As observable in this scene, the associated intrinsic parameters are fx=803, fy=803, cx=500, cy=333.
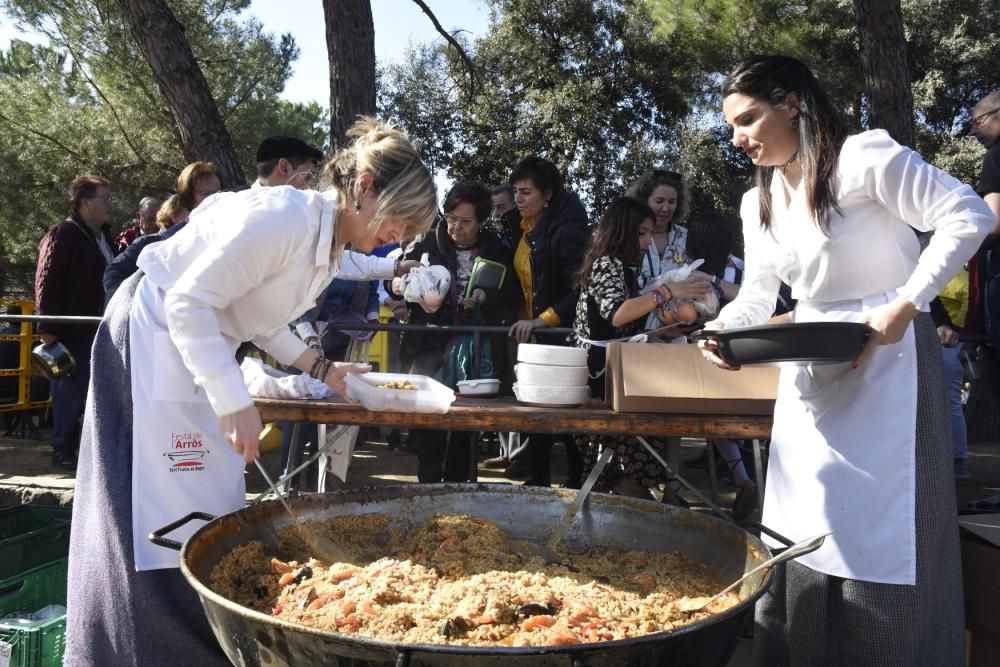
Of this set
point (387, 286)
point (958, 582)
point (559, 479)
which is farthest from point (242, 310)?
point (559, 479)

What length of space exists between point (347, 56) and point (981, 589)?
581cm

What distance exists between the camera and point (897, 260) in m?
1.95

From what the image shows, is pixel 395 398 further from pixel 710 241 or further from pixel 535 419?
pixel 710 241

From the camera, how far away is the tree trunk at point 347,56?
654cm

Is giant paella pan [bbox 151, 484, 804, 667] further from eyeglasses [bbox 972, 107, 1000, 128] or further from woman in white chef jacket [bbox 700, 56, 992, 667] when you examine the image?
eyeglasses [bbox 972, 107, 1000, 128]

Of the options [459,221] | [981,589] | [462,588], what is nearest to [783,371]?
[981,589]

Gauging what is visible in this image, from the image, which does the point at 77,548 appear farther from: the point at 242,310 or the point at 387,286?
the point at 387,286

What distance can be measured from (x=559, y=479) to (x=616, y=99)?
15.6 meters

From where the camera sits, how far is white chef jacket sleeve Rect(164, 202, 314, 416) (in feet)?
5.95

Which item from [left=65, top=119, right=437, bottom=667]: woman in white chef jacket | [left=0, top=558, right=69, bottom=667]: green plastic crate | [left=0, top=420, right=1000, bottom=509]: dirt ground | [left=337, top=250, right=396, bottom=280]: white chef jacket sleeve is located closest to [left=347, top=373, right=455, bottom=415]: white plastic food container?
[left=65, top=119, right=437, bottom=667]: woman in white chef jacket

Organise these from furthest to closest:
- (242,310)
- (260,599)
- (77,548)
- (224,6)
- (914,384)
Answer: (224,6) < (77,548) < (242,310) < (914,384) < (260,599)

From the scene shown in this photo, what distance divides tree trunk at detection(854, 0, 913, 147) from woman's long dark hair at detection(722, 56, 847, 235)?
4.67 m

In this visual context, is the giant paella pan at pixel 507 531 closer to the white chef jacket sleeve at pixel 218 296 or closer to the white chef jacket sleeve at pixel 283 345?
the white chef jacket sleeve at pixel 218 296

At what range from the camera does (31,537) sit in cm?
365
